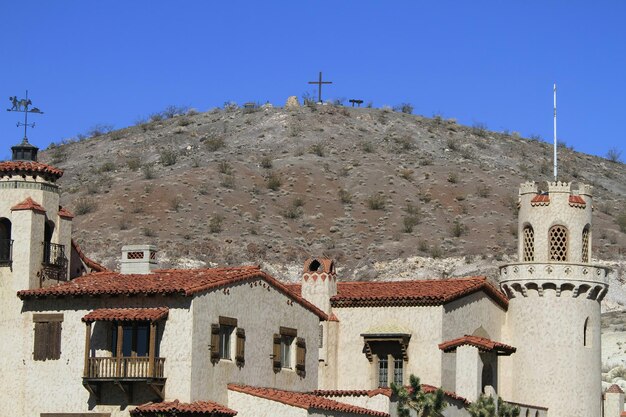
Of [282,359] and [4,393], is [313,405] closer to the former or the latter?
[282,359]

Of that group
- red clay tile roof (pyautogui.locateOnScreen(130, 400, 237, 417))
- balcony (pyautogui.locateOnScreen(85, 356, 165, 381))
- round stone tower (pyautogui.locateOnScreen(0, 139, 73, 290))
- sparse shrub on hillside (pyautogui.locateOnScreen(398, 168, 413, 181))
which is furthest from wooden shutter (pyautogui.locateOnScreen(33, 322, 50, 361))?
sparse shrub on hillside (pyautogui.locateOnScreen(398, 168, 413, 181))

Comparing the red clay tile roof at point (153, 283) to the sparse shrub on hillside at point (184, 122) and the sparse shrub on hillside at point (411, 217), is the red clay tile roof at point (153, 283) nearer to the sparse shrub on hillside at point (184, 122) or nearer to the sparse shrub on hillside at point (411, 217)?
the sparse shrub on hillside at point (411, 217)

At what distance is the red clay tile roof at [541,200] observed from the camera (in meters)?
61.9

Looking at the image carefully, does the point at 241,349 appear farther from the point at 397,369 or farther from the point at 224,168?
the point at 224,168

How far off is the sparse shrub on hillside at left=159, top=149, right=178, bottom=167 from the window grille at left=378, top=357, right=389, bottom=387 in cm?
7276

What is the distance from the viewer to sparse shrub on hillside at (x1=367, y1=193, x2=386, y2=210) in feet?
395

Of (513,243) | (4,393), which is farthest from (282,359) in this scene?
(513,243)

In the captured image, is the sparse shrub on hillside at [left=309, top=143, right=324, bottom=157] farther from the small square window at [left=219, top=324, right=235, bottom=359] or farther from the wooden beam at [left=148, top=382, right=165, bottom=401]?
the wooden beam at [left=148, top=382, right=165, bottom=401]

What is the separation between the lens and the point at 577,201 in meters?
62.0

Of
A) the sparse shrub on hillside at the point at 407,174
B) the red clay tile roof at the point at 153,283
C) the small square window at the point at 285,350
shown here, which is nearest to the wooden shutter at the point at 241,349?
the red clay tile roof at the point at 153,283

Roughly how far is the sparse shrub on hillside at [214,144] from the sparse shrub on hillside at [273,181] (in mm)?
10068

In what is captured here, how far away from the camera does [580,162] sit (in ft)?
485

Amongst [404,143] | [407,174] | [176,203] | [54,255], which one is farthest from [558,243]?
[404,143]

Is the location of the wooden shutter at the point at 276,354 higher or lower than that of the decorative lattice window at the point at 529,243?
lower
